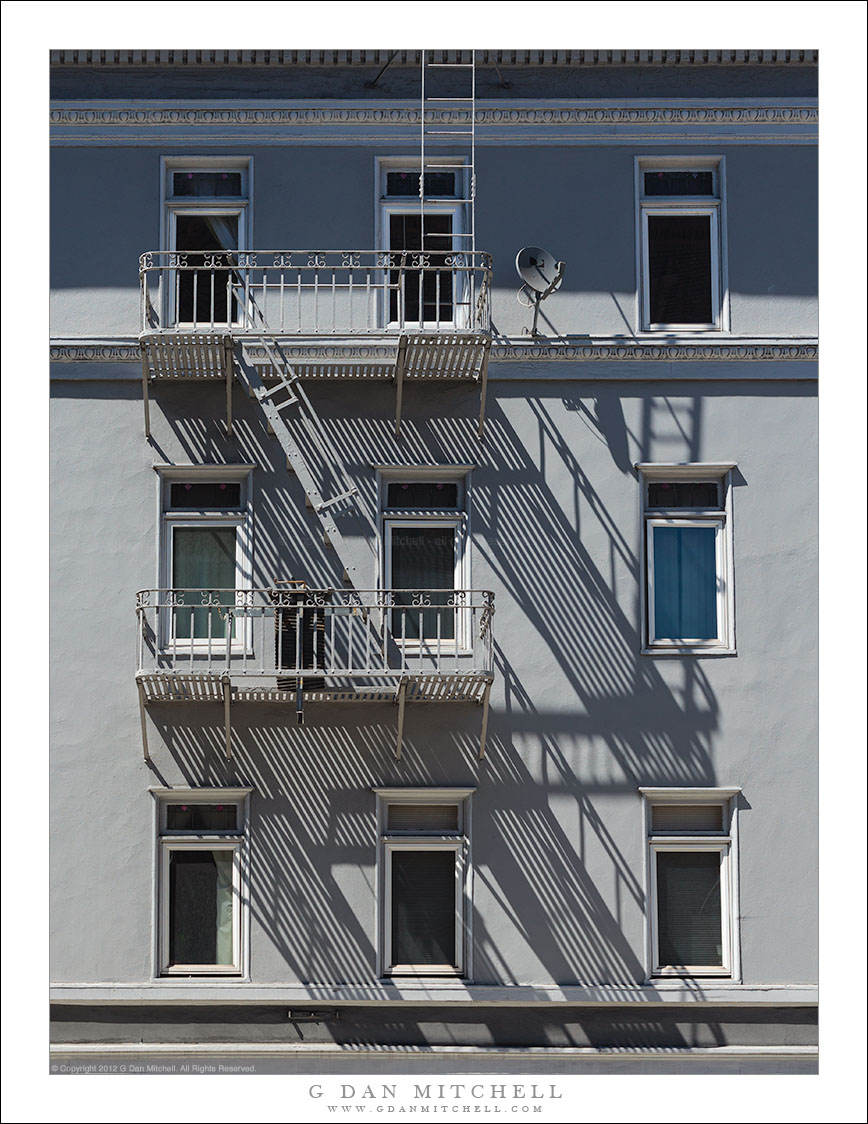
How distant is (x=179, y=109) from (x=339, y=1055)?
964 centimetres

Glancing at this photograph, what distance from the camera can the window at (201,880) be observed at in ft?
51.5

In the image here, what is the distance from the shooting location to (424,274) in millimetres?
16656

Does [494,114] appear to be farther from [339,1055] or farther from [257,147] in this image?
[339,1055]

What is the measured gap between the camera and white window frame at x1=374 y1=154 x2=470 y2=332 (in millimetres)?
16656

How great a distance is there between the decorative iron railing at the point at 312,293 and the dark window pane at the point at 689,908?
564cm

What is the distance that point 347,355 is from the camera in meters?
16.2

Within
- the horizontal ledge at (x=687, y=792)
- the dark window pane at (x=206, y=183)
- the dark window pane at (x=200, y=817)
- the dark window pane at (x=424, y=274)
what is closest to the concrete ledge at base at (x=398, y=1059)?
the dark window pane at (x=200, y=817)

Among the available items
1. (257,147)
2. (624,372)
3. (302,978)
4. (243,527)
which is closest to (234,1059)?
(302,978)

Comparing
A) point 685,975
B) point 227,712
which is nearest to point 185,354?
point 227,712

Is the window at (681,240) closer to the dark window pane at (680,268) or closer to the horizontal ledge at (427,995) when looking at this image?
the dark window pane at (680,268)

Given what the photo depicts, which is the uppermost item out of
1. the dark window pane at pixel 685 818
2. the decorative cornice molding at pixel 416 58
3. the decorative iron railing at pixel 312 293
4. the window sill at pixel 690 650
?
the decorative cornice molding at pixel 416 58

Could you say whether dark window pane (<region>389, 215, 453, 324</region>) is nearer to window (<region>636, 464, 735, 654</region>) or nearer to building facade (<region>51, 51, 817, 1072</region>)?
building facade (<region>51, 51, 817, 1072</region>)

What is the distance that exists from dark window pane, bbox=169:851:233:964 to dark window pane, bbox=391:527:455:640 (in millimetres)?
2912

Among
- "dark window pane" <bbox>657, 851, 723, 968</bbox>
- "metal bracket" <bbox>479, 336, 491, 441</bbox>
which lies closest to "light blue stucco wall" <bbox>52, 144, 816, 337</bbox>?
"metal bracket" <bbox>479, 336, 491, 441</bbox>
